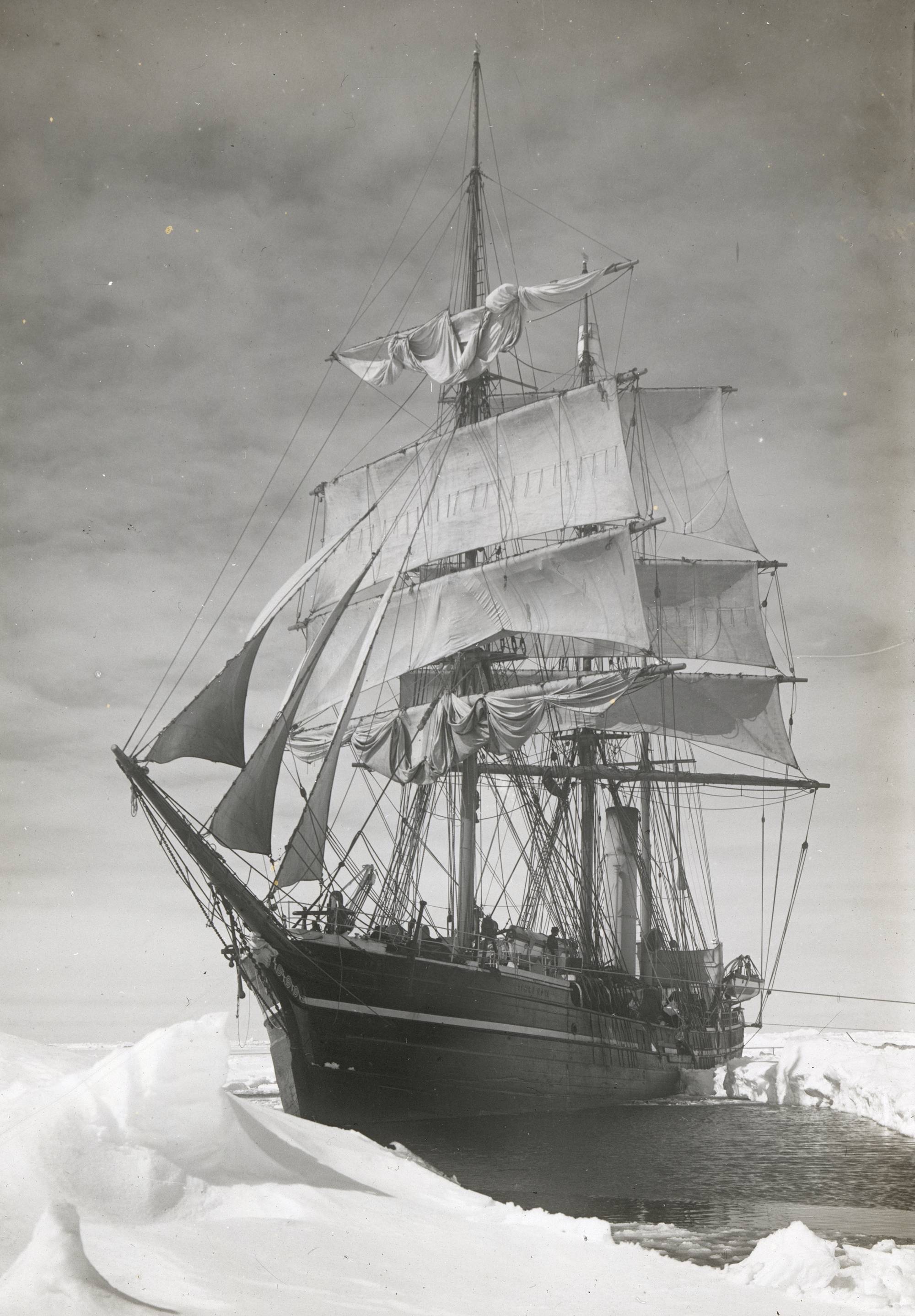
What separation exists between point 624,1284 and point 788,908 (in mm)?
20493

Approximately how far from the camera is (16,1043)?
8.35m

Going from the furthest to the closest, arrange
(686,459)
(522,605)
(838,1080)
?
(686,459)
(522,605)
(838,1080)

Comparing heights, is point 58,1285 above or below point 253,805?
below

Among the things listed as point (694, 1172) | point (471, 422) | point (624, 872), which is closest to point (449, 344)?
point (471, 422)

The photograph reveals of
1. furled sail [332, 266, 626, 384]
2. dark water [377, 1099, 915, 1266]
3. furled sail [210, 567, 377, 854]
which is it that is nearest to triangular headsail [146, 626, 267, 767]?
furled sail [210, 567, 377, 854]

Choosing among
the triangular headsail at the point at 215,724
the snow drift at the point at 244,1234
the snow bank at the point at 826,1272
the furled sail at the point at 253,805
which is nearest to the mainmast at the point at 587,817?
the furled sail at the point at 253,805

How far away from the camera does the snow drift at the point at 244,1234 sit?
5945 mm

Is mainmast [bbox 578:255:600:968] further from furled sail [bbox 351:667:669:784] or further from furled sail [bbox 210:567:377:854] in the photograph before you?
furled sail [bbox 210:567:377:854]

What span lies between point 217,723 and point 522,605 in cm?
1278

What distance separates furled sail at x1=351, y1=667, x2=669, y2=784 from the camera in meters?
24.1

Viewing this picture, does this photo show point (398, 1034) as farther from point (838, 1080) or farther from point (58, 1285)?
point (838, 1080)

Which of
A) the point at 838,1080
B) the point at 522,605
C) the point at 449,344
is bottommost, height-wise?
the point at 838,1080

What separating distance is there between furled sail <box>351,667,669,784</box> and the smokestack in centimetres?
1148

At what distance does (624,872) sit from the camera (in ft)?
120
